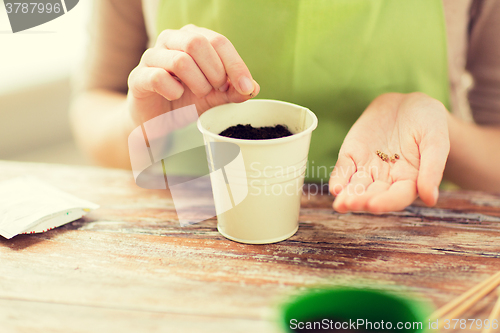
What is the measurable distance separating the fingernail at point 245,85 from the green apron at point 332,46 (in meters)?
0.25

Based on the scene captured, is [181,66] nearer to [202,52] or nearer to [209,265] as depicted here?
[202,52]

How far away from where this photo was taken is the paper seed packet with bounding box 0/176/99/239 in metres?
0.61

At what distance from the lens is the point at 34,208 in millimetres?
647

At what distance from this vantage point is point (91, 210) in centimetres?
69

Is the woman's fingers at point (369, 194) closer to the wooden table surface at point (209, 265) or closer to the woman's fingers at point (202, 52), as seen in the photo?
the wooden table surface at point (209, 265)

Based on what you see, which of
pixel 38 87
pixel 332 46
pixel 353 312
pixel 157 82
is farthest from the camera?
pixel 38 87

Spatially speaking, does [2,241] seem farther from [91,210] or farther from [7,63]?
[7,63]

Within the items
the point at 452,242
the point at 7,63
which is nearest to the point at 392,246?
the point at 452,242

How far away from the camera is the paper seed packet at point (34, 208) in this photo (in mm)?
611

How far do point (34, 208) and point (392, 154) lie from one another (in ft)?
2.08

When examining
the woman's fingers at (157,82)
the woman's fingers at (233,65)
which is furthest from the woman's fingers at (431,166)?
the woman's fingers at (157,82)

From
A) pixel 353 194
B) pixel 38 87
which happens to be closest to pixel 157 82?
pixel 353 194

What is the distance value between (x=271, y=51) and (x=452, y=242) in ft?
1.71

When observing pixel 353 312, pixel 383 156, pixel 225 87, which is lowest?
pixel 353 312
